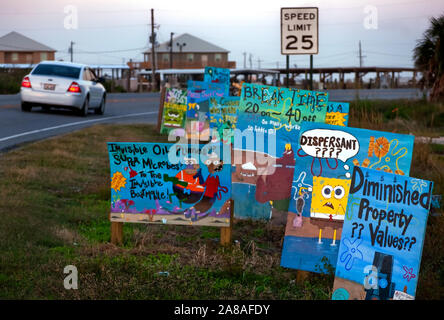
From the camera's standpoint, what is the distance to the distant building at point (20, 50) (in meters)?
87.7

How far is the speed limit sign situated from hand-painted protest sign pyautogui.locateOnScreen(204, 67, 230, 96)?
2817 millimetres

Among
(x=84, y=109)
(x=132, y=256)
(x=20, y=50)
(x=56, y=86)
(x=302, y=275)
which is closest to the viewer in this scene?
(x=302, y=275)

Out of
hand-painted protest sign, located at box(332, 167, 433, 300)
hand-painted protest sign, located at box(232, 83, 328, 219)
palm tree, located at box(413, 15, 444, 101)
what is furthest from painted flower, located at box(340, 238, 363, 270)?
palm tree, located at box(413, 15, 444, 101)

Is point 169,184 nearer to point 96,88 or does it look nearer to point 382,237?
point 382,237

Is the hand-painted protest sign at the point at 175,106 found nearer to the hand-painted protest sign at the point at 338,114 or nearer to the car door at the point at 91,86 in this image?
the car door at the point at 91,86

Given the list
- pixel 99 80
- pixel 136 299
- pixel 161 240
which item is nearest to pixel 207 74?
pixel 99 80

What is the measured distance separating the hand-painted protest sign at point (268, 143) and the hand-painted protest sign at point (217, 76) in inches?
303

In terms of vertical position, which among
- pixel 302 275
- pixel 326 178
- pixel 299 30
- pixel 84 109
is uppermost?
pixel 299 30

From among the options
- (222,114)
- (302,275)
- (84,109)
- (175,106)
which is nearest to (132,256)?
(302,275)

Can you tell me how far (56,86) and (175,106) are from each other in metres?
4.80

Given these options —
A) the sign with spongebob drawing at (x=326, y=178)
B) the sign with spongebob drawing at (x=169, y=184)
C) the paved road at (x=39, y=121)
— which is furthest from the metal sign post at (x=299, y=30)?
the sign with spongebob drawing at (x=326, y=178)

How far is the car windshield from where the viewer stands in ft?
67.8

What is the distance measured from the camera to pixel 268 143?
26.5 feet

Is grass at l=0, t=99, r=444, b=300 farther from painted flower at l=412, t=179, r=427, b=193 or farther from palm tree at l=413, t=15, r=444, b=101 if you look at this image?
palm tree at l=413, t=15, r=444, b=101
